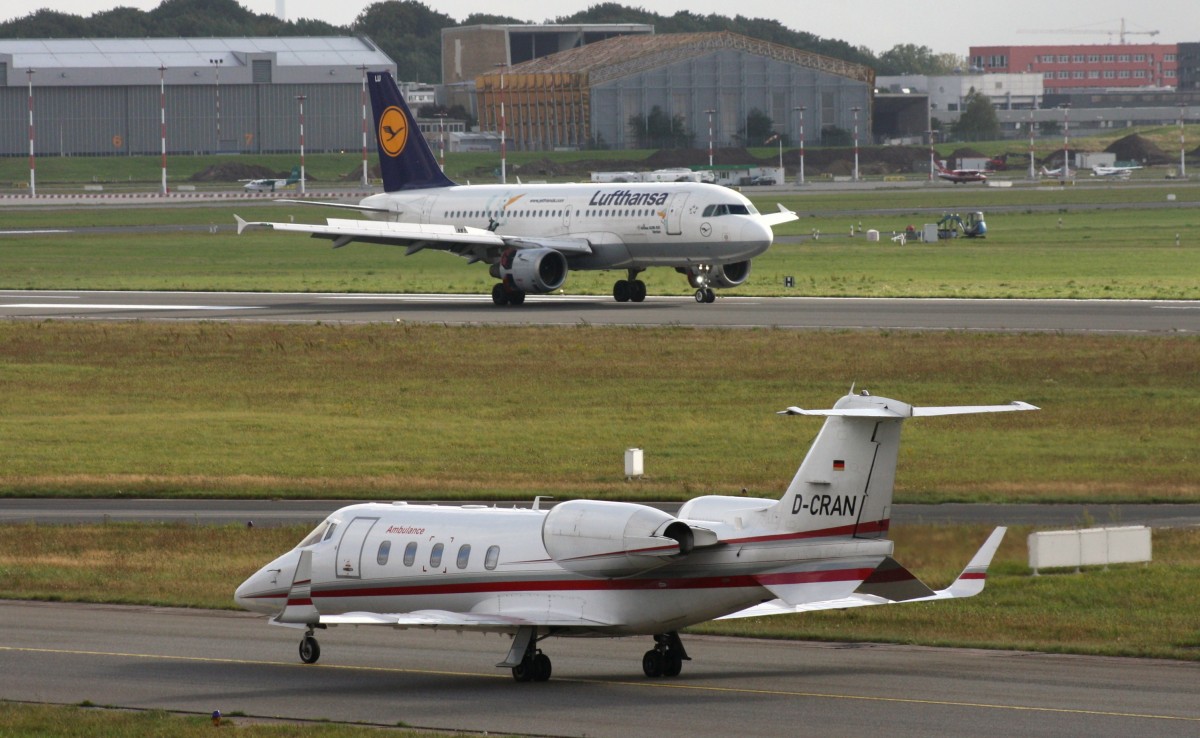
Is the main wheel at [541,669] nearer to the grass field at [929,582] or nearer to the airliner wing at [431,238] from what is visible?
the grass field at [929,582]

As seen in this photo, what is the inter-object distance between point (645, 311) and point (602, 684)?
53.4 metres

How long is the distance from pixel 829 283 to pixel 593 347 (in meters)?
29.9

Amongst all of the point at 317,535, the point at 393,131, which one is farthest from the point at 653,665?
the point at 393,131

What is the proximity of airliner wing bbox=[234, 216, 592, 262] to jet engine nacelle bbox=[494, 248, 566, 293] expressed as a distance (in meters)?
0.57

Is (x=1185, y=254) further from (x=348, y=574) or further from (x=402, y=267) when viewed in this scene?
(x=348, y=574)

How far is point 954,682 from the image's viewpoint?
77.3ft

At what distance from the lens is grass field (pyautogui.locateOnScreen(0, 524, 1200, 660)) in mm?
26406

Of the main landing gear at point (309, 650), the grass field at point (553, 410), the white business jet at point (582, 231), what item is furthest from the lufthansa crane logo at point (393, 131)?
the main landing gear at point (309, 650)

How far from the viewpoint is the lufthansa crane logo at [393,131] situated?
292ft

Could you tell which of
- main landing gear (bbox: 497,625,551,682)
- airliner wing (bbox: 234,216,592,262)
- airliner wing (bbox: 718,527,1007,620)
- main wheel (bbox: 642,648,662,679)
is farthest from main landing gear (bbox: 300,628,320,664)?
airliner wing (bbox: 234,216,592,262)

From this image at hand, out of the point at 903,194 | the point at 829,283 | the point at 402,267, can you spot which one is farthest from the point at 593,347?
the point at 903,194

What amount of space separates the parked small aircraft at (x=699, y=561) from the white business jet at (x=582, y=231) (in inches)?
2038

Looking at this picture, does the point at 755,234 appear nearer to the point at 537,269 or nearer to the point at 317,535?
the point at 537,269

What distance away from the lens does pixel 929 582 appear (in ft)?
87.8
